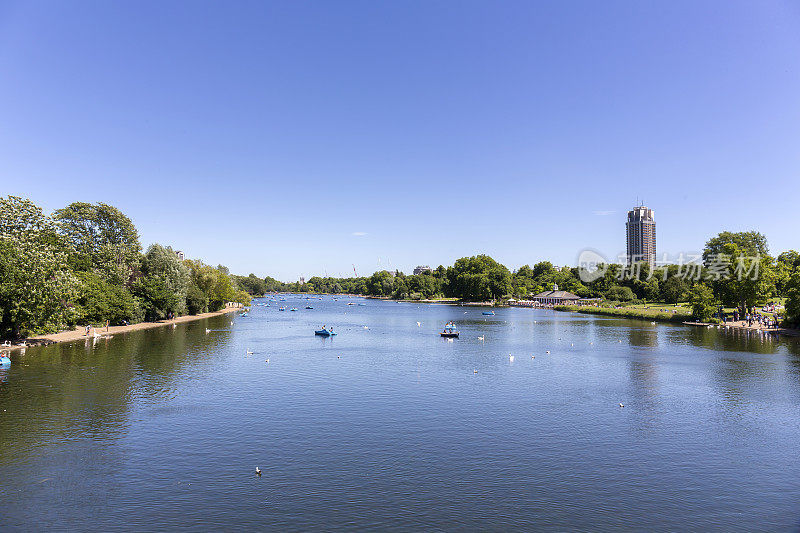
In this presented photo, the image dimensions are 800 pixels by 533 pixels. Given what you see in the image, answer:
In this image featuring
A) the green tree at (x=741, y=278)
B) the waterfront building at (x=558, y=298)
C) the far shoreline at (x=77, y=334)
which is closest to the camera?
the far shoreline at (x=77, y=334)

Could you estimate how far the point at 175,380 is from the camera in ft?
124

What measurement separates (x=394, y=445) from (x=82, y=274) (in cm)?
5870

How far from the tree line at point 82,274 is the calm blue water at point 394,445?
270 inches

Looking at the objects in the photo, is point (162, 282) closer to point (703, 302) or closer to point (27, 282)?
point (27, 282)

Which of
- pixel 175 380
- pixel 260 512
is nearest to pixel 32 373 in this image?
pixel 175 380

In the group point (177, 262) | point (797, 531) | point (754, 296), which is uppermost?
point (177, 262)

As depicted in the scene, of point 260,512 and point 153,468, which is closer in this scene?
point 260,512

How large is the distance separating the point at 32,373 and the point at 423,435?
33.3 m

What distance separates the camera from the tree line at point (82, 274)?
4759cm

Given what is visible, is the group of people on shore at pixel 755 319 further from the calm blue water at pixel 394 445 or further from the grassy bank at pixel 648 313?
the calm blue water at pixel 394 445

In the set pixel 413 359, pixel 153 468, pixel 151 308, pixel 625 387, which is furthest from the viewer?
pixel 151 308

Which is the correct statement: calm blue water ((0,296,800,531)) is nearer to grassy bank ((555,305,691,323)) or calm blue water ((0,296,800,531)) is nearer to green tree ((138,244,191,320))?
green tree ((138,244,191,320))

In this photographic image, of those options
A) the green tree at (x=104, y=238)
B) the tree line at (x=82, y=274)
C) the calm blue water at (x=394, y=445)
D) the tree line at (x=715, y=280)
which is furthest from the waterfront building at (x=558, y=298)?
the green tree at (x=104, y=238)

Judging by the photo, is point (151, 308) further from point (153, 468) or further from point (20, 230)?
point (153, 468)
